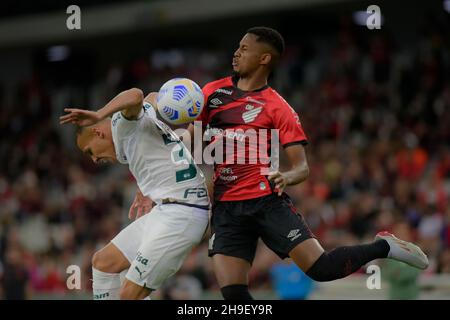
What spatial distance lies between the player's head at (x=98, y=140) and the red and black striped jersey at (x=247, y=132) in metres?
0.80

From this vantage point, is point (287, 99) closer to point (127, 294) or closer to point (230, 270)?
point (230, 270)

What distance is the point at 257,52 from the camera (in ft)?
23.7

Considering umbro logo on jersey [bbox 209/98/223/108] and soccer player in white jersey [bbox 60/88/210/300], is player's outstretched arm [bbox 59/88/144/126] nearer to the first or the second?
soccer player in white jersey [bbox 60/88/210/300]

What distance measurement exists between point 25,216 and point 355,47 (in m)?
7.49

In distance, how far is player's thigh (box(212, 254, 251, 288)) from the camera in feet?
22.9

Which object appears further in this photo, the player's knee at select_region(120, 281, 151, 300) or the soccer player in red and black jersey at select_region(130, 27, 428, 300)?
the soccer player in red and black jersey at select_region(130, 27, 428, 300)

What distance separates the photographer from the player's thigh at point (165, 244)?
673cm

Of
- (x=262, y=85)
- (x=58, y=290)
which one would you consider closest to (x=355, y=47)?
(x=58, y=290)

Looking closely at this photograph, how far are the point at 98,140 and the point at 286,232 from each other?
1589 mm

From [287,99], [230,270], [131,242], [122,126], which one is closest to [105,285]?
[131,242]

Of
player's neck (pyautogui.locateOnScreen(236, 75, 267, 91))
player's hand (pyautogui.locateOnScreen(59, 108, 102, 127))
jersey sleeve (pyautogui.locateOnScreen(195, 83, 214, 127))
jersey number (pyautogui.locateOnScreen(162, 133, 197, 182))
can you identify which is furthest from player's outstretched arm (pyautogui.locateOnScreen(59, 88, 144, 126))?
player's neck (pyautogui.locateOnScreen(236, 75, 267, 91))

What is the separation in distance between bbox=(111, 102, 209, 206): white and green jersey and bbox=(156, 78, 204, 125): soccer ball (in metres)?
0.13

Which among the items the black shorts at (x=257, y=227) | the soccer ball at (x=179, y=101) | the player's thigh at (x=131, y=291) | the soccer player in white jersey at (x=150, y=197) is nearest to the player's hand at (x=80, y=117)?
the soccer player in white jersey at (x=150, y=197)
